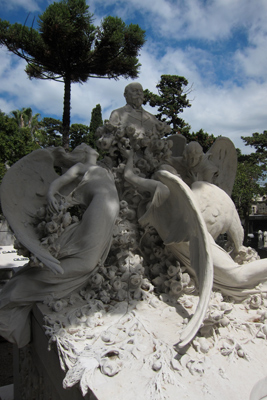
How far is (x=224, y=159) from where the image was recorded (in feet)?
14.4

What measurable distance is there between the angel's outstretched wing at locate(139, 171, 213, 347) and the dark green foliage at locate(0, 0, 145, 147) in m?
8.65

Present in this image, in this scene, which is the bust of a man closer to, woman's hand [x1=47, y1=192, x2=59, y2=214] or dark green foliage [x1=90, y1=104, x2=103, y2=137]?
woman's hand [x1=47, y1=192, x2=59, y2=214]

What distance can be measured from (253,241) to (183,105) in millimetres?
9576

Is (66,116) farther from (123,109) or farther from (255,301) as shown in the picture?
(255,301)

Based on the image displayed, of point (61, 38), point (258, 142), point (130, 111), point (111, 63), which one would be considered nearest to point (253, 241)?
point (258, 142)

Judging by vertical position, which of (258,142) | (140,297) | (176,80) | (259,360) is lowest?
(259,360)

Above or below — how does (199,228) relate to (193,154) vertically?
below

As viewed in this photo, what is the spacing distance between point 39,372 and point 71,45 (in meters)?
11.7

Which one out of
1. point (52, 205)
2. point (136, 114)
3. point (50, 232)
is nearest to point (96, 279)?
point (50, 232)

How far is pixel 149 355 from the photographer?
2.29m

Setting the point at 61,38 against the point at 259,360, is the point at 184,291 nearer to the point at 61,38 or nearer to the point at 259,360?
the point at 259,360

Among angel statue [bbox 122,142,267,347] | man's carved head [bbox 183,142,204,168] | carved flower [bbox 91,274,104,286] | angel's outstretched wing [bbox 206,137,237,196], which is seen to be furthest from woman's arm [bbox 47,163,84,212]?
angel's outstretched wing [bbox 206,137,237,196]

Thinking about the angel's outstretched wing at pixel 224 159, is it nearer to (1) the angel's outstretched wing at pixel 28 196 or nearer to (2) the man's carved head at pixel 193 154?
(2) the man's carved head at pixel 193 154

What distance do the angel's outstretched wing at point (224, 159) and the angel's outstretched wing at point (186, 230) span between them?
1401 mm
